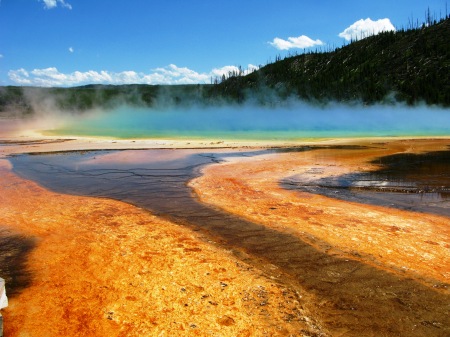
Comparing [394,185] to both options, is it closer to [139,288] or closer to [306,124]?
[139,288]

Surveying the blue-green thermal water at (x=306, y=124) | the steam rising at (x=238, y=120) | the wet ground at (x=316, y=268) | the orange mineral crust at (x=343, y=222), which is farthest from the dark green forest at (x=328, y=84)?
the wet ground at (x=316, y=268)

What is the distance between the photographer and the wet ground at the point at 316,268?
124 inches

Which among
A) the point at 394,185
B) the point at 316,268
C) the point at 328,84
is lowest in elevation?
the point at 316,268

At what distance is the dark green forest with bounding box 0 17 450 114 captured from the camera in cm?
5331

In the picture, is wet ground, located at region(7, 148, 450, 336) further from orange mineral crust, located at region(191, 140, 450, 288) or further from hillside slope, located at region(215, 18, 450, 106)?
hillside slope, located at region(215, 18, 450, 106)

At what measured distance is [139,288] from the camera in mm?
3727

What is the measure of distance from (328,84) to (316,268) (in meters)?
70.5

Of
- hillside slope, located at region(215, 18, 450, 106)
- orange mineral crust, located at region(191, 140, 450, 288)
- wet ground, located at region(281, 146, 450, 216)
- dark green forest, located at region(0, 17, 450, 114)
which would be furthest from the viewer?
dark green forest, located at region(0, 17, 450, 114)

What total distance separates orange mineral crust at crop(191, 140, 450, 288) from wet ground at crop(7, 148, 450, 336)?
23 centimetres

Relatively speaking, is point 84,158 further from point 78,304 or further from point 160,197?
point 78,304

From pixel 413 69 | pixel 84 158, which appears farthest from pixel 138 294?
pixel 413 69

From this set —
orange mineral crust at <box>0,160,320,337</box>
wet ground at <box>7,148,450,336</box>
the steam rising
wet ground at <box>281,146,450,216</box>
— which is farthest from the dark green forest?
orange mineral crust at <box>0,160,320,337</box>

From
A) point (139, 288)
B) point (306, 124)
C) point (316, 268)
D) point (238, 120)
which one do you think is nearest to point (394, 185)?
point (316, 268)

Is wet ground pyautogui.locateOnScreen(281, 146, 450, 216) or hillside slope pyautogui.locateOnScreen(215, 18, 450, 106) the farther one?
hillside slope pyautogui.locateOnScreen(215, 18, 450, 106)
